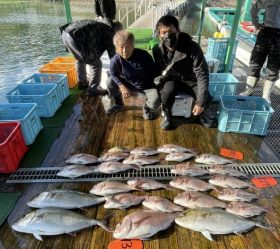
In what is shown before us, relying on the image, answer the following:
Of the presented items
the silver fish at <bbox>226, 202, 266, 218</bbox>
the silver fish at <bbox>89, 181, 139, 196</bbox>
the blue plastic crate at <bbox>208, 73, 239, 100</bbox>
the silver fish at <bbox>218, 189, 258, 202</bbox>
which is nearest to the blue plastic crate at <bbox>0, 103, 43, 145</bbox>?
the silver fish at <bbox>89, 181, 139, 196</bbox>

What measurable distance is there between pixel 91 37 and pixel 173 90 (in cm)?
193

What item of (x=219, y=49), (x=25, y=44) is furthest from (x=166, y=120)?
(x=25, y=44)

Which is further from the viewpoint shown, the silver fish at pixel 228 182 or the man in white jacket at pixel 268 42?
the man in white jacket at pixel 268 42

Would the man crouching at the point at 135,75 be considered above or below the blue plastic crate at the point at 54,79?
above

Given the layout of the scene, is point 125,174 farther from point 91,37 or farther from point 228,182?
point 91,37

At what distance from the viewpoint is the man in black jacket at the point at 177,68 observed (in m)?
3.49

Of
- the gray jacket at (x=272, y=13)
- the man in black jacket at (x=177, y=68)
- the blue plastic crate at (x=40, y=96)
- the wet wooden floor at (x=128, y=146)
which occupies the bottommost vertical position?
the wet wooden floor at (x=128, y=146)

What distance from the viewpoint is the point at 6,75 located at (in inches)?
329

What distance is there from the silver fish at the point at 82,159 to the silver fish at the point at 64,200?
2.00ft

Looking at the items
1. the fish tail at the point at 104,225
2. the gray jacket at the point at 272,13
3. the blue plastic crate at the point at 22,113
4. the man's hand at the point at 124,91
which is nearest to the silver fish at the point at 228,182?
the fish tail at the point at 104,225

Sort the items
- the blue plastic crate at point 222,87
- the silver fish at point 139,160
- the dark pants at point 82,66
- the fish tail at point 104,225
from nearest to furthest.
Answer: the fish tail at point 104,225 < the silver fish at point 139,160 < the blue plastic crate at point 222,87 < the dark pants at point 82,66

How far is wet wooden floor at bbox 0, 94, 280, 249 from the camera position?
2221mm

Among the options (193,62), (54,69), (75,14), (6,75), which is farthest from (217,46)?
(75,14)

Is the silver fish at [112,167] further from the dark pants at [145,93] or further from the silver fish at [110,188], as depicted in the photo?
the dark pants at [145,93]
